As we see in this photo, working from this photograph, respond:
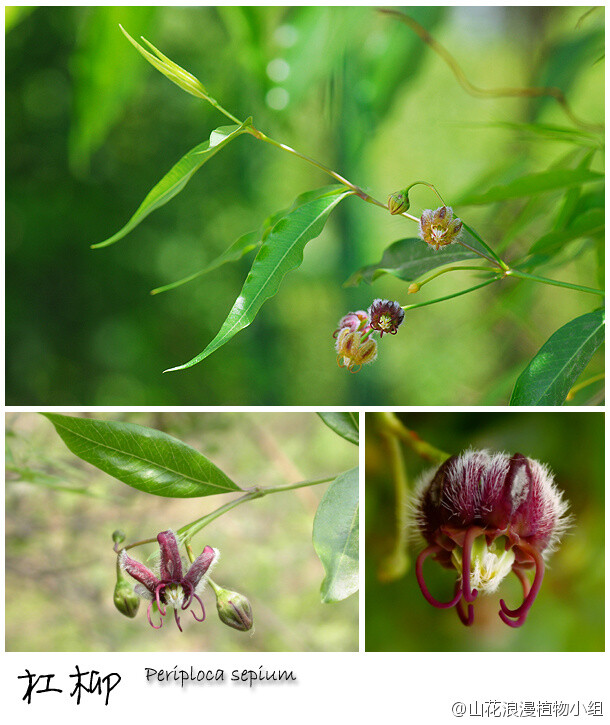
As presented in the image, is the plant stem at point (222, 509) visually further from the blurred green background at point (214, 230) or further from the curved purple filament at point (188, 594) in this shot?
the blurred green background at point (214, 230)

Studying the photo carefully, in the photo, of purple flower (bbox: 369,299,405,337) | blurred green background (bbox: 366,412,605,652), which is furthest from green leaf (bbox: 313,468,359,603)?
purple flower (bbox: 369,299,405,337)

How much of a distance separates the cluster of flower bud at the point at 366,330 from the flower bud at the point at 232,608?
0.45ft

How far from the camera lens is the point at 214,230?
1.32 meters

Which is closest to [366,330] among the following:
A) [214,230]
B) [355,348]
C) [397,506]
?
[355,348]

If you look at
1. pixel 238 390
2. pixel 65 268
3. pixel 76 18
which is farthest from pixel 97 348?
pixel 76 18

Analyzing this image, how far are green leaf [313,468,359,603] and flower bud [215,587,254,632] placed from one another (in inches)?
1.7

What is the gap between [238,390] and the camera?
4.36 feet

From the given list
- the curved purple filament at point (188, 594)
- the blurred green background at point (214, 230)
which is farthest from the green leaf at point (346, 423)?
the blurred green background at point (214, 230)

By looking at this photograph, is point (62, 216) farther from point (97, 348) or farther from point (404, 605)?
point (404, 605)

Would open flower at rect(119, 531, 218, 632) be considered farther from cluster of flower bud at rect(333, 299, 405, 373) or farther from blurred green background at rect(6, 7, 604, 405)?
blurred green background at rect(6, 7, 604, 405)

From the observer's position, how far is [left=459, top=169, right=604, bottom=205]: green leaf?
0.36 m

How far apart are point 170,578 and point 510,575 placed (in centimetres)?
18

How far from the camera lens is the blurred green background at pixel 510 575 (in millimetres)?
354
